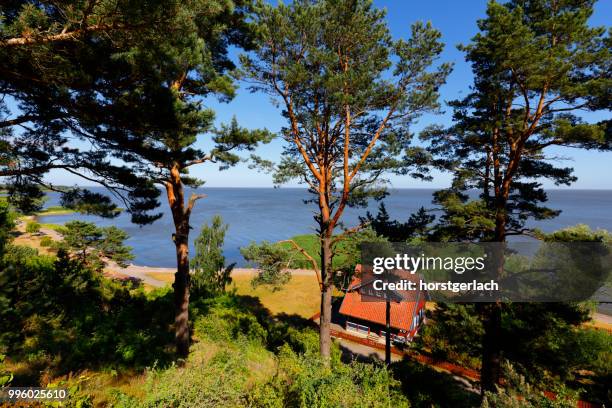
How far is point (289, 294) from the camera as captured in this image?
90.6ft

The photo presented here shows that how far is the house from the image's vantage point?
19062mm

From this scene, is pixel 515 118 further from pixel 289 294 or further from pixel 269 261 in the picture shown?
pixel 289 294

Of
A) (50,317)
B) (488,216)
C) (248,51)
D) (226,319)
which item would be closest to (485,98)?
(488,216)

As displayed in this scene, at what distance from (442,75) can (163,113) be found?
290 inches

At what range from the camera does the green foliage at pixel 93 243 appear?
67.2 feet

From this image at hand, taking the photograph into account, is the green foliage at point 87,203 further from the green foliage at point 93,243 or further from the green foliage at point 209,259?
the green foliage at point 93,243

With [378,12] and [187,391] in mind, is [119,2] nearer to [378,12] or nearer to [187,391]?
[187,391]

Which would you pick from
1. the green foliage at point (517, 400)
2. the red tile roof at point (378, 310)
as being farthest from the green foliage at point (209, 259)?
the green foliage at point (517, 400)

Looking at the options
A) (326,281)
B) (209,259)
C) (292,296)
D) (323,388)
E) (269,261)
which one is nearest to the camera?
(323,388)

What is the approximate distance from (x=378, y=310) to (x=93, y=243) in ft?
74.0

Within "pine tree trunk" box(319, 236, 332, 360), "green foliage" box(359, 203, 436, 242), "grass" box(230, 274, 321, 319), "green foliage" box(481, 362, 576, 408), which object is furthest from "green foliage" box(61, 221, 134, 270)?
"green foliage" box(481, 362, 576, 408)

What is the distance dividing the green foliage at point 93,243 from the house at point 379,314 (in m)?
18.3

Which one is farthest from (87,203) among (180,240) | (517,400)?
(517,400)

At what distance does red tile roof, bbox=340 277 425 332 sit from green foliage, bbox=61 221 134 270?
711 inches
